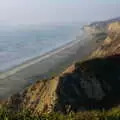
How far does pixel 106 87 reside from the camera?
4506 centimetres

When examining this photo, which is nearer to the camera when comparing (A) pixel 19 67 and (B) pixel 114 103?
(B) pixel 114 103

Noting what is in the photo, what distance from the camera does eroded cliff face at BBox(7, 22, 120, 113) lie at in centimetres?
4269

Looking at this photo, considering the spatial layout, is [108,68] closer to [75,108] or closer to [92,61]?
[92,61]

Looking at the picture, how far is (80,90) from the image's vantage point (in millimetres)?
44625

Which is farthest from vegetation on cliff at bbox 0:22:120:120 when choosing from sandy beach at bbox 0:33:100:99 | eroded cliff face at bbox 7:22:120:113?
sandy beach at bbox 0:33:100:99

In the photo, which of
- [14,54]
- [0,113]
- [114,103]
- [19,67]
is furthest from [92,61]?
[14,54]

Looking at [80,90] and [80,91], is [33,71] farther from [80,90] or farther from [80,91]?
[80,91]

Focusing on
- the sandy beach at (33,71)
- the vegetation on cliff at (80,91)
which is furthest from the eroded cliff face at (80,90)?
the sandy beach at (33,71)

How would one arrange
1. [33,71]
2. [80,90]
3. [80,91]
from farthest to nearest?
[33,71] < [80,90] < [80,91]

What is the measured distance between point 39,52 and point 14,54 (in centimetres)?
775

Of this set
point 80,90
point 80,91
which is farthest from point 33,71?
point 80,91

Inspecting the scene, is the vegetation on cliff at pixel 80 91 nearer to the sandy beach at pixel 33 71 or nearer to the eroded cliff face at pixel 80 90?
the eroded cliff face at pixel 80 90

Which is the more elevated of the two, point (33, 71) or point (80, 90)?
point (33, 71)

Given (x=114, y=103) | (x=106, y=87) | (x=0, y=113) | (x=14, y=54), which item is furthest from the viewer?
(x=14, y=54)
